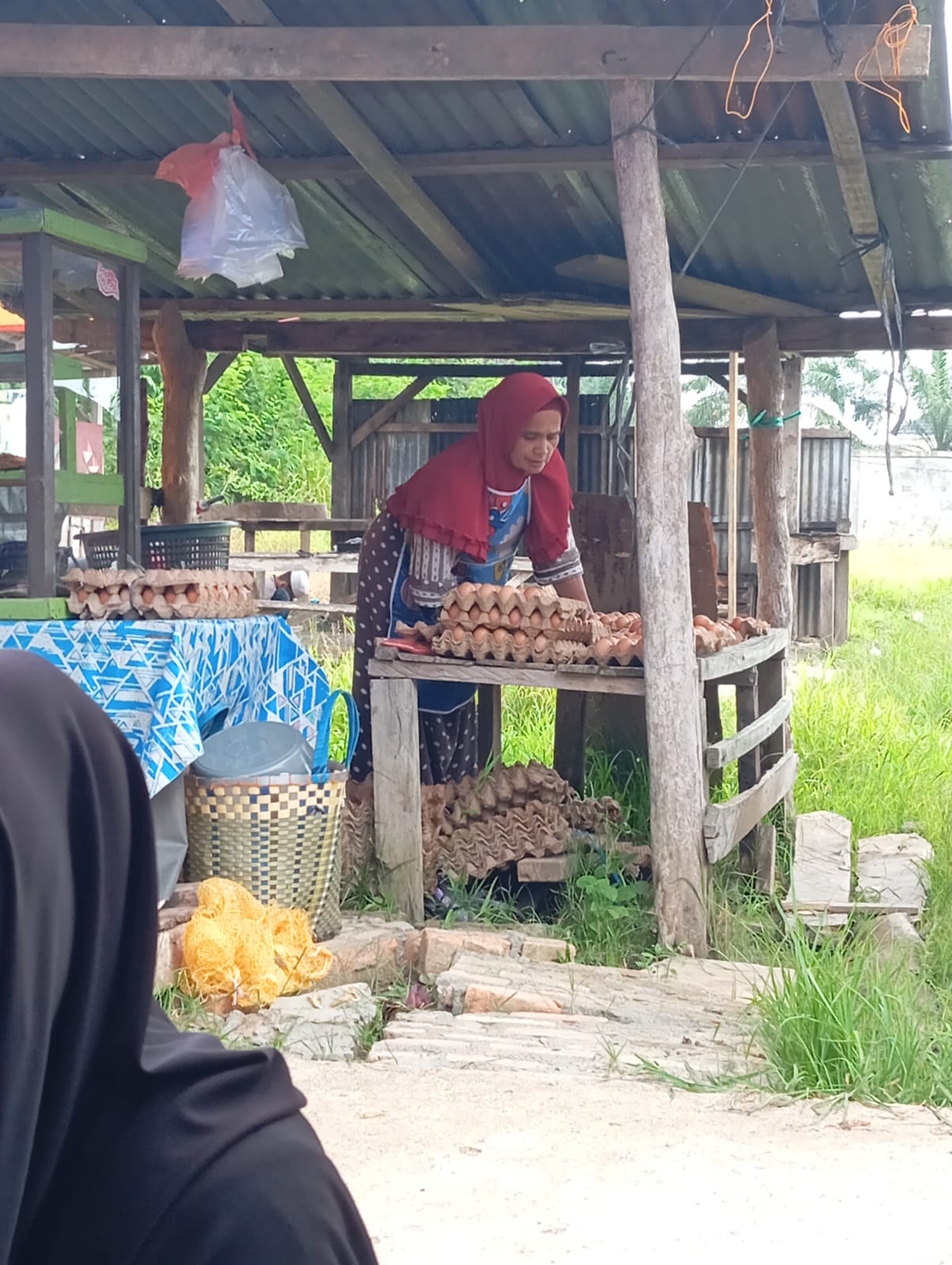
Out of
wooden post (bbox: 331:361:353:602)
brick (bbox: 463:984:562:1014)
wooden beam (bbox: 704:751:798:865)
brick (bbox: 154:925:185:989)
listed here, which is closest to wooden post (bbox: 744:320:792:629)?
wooden beam (bbox: 704:751:798:865)

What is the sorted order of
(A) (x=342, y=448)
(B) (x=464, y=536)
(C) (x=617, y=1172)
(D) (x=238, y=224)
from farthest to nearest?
(A) (x=342, y=448) < (B) (x=464, y=536) < (D) (x=238, y=224) < (C) (x=617, y=1172)

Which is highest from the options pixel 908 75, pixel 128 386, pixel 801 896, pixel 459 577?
pixel 908 75

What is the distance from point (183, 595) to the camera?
15.1 feet

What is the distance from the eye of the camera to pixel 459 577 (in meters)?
5.83

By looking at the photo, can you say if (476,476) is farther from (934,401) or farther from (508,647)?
(934,401)

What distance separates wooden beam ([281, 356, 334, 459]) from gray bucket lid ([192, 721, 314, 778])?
594 cm

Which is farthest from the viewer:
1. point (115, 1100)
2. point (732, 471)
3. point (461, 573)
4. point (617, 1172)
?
point (732, 471)

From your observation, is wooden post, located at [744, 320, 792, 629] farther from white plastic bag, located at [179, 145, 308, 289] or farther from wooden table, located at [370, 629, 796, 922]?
white plastic bag, located at [179, 145, 308, 289]

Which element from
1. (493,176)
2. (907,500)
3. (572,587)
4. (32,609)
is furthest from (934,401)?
(32,609)

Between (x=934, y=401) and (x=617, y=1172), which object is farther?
(x=934, y=401)

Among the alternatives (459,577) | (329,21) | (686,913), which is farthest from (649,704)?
(329,21)

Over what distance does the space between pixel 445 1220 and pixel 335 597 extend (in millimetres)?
9399

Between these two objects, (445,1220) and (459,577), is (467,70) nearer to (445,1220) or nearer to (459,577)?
(459,577)

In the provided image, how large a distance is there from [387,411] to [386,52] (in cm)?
796
